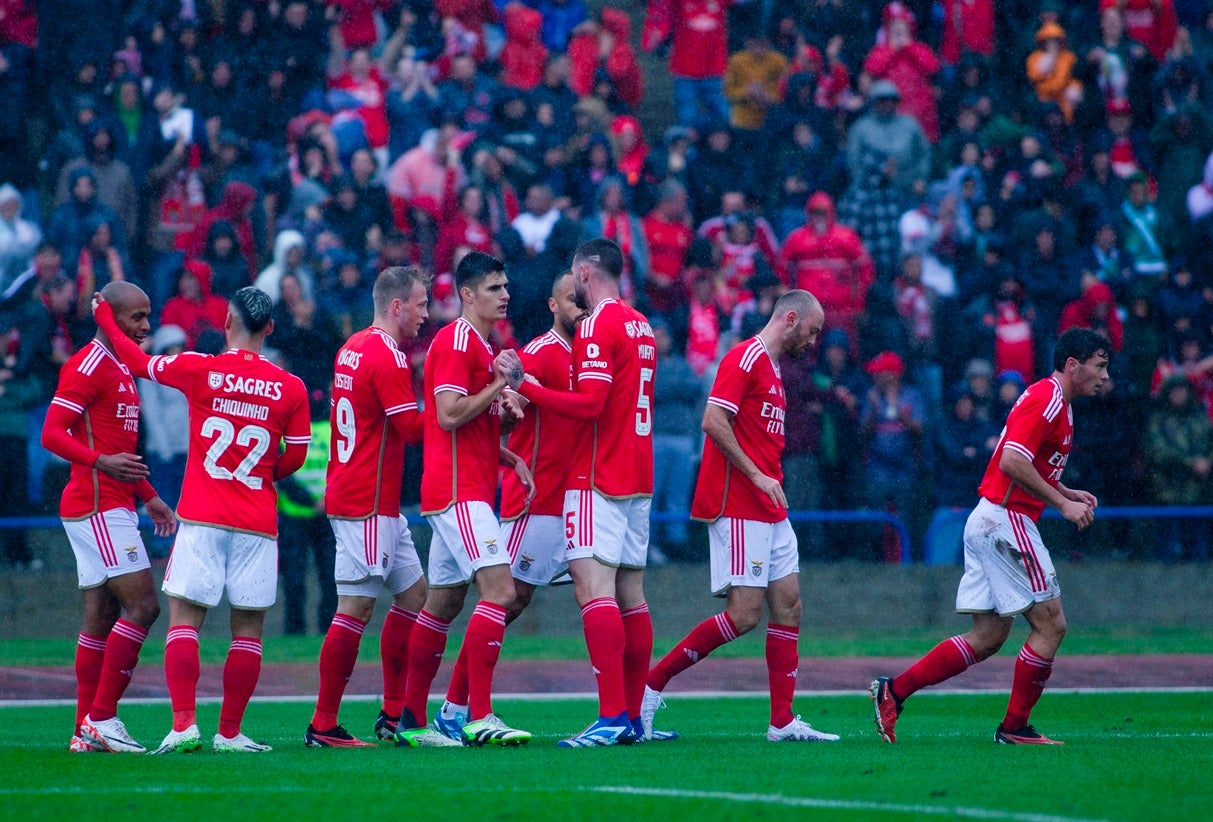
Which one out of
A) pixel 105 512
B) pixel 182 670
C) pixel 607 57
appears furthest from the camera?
pixel 607 57

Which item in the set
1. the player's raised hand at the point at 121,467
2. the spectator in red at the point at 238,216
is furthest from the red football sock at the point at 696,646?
the spectator in red at the point at 238,216

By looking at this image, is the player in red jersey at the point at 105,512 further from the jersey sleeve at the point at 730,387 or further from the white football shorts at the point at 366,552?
the jersey sleeve at the point at 730,387

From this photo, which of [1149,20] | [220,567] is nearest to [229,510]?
[220,567]

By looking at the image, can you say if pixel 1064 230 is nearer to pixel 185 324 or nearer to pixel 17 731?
pixel 185 324

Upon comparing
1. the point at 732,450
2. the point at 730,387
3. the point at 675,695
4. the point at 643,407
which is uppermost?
the point at 730,387

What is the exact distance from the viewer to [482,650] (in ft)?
28.2

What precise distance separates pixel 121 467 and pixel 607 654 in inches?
112

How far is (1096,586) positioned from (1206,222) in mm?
5173

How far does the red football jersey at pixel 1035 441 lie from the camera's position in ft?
30.0

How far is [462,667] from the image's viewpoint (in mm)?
9148

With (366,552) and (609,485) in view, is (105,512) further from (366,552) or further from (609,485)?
(609,485)

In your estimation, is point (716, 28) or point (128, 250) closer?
point (128, 250)

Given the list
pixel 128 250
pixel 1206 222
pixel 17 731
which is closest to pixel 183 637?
pixel 17 731

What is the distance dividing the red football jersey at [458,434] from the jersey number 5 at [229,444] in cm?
89
